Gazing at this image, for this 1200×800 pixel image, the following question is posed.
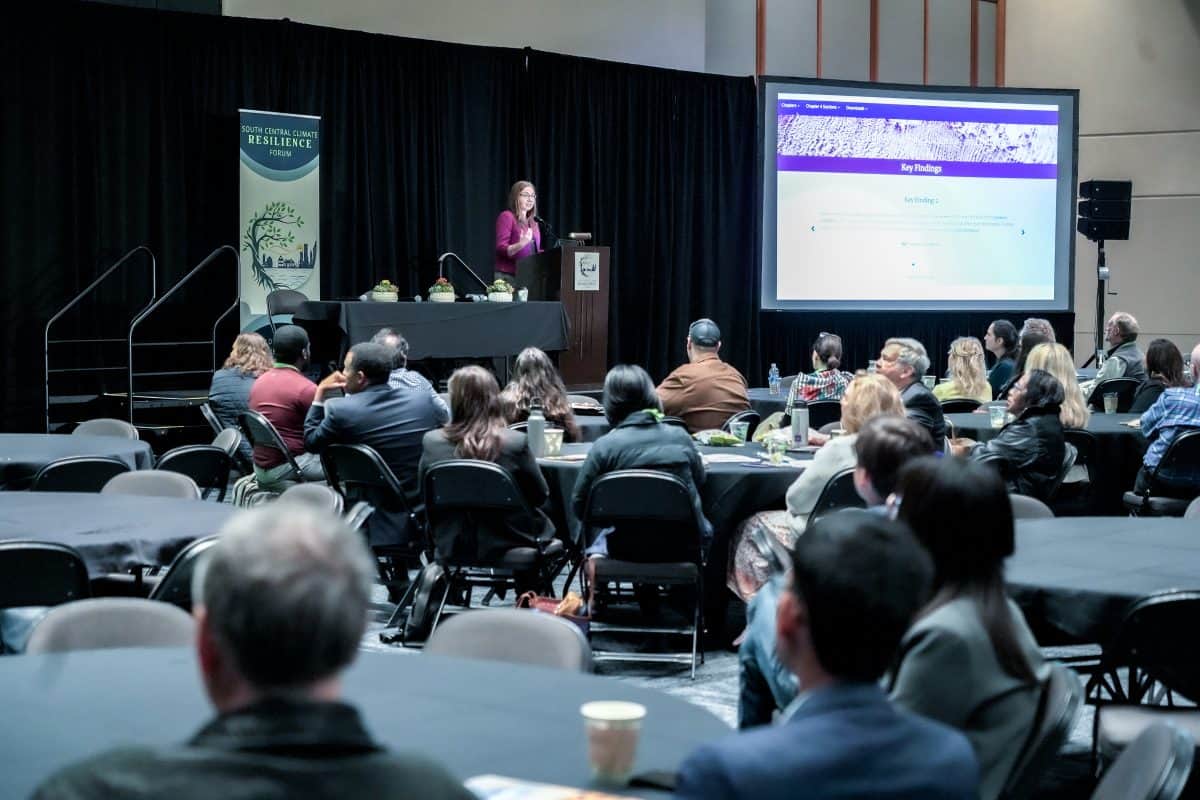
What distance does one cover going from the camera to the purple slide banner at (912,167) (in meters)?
13.5

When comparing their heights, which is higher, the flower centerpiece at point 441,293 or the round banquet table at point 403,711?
the flower centerpiece at point 441,293

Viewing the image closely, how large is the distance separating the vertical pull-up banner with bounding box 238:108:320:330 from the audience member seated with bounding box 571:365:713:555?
5.95 meters

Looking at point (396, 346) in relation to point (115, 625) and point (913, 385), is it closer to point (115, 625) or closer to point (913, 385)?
point (913, 385)

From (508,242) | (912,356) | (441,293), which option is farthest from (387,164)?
(912,356)

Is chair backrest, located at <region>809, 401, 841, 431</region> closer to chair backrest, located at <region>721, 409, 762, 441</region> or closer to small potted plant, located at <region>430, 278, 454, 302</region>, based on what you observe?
chair backrest, located at <region>721, 409, 762, 441</region>

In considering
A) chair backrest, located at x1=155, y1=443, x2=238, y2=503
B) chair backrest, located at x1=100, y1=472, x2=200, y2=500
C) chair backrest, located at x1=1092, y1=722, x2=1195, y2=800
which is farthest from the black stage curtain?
chair backrest, located at x1=1092, y1=722, x2=1195, y2=800

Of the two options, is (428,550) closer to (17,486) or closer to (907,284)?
(17,486)

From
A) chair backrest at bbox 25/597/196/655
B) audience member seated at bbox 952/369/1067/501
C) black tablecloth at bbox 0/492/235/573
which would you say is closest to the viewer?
chair backrest at bbox 25/597/196/655

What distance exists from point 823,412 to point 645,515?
323 centimetres

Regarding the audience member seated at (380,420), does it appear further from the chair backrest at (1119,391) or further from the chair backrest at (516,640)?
the chair backrest at (1119,391)

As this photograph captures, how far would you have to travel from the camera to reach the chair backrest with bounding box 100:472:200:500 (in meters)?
5.23

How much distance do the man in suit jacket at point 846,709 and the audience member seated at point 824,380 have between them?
663 centimetres

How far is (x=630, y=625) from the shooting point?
635 cm

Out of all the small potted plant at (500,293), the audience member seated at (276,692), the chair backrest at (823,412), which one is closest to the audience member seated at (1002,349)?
the chair backrest at (823,412)
